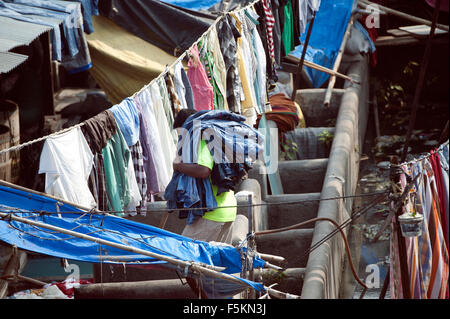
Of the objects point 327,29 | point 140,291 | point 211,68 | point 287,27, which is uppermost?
point 327,29

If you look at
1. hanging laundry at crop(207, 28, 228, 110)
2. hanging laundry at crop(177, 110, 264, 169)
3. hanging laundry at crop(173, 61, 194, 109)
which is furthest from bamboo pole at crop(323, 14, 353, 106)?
hanging laundry at crop(177, 110, 264, 169)

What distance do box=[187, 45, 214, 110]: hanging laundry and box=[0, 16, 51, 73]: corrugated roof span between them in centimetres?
159

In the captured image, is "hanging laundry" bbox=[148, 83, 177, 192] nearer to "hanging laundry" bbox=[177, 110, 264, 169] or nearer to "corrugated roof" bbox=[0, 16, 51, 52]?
"hanging laundry" bbox=[177, 110, 264, 169]

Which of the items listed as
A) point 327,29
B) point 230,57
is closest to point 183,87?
point 230,57

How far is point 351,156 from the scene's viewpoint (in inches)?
486

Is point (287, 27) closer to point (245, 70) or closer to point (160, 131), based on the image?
point (245, 70)

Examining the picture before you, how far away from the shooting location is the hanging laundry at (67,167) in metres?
6.07

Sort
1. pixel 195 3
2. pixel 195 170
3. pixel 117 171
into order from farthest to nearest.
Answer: pixel 195 3 → pixel 117 171 → pixel 195 170

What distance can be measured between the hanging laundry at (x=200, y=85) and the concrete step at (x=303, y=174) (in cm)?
344

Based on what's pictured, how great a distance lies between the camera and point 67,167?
6211 millimetres

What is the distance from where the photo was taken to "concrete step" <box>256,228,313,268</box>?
9.53m

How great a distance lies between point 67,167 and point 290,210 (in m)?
5.03

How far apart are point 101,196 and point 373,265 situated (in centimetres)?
537
